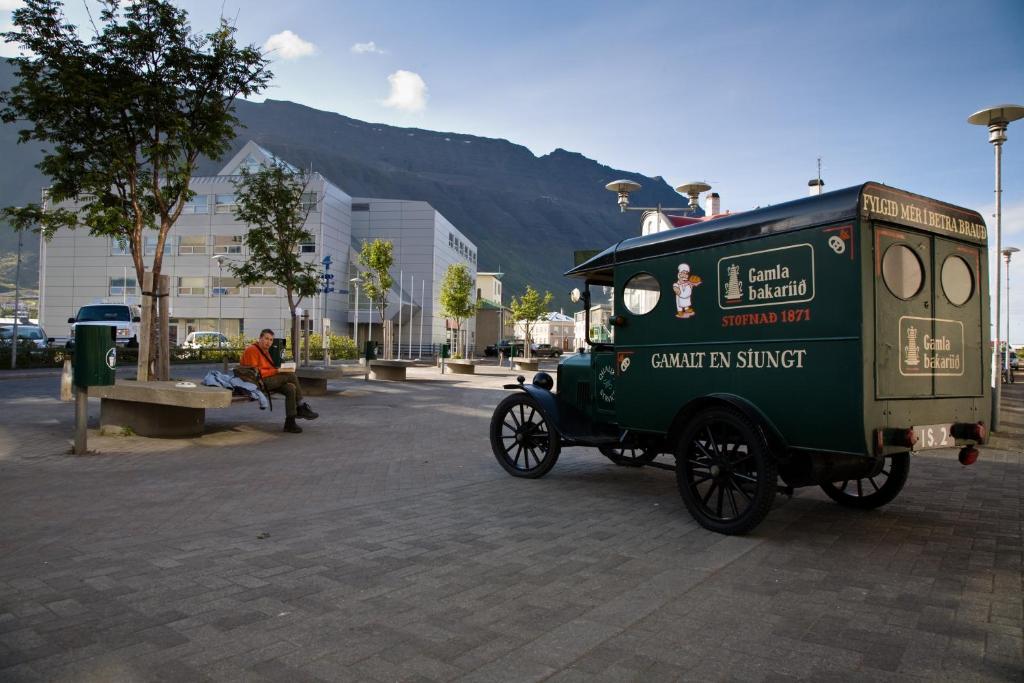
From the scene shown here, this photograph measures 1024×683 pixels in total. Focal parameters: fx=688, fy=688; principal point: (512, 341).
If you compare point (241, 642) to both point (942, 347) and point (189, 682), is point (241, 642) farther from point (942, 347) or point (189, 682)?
point (942, 347)

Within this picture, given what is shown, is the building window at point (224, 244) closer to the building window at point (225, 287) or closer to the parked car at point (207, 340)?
the building window at point (225, 287)

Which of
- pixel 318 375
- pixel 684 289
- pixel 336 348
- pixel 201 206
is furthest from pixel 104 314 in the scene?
pixel 684 289

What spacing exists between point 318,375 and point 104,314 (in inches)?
768

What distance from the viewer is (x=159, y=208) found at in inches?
421

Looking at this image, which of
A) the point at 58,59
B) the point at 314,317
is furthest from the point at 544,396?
the point at 314,317

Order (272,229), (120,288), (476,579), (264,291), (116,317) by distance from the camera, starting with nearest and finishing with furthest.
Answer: (476,579)
(272,229)
(116,317)
(264,291)
(120,288)

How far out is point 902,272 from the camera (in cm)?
456

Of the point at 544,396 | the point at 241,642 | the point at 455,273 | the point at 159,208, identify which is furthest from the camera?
the point at 455,273

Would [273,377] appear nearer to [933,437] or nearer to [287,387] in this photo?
[287,387]

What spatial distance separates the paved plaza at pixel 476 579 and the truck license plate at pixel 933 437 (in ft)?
2.30

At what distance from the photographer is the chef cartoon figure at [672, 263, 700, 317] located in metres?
5.43

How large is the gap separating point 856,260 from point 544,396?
137 inches

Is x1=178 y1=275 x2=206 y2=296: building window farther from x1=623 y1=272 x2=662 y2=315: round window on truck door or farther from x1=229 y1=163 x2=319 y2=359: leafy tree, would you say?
x1=623 y1=272 x2=662 y2=315: round window on truck door

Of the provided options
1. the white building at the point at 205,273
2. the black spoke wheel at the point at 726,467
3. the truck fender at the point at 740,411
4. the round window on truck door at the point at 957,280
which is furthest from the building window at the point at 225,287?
the round window on truck door at the point at 957,280
